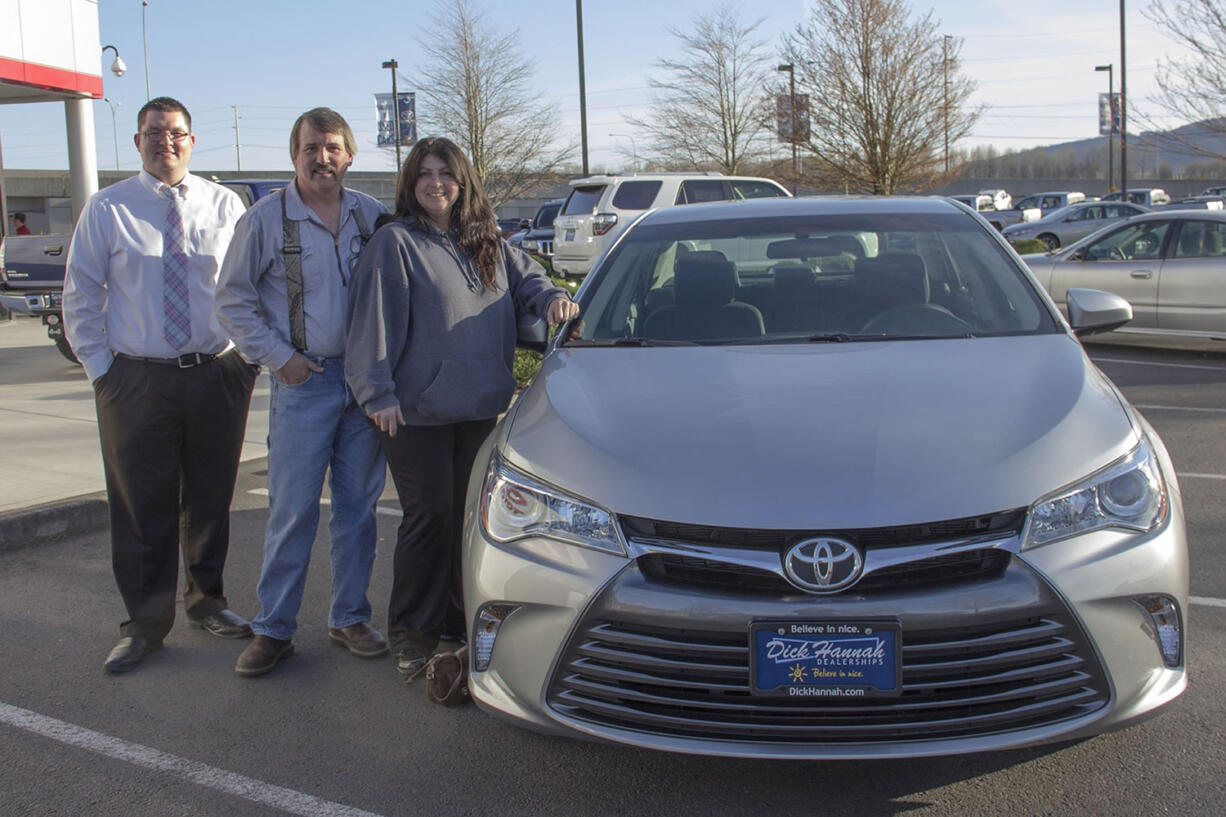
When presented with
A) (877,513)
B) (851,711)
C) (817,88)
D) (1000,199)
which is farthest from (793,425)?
(1000,199)

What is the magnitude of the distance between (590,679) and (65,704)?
198 centimetres

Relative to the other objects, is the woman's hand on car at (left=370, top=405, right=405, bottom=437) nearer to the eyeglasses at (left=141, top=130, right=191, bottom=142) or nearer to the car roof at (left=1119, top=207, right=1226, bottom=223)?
the eyeglasses at (left=141, top=130, right=191, bottom=142)

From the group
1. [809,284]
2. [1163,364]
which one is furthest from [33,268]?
[1163,364]

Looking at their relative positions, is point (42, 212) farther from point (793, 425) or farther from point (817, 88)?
point (793, 425)

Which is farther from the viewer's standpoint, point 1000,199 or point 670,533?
point 1000,199

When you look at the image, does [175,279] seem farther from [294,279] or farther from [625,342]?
[625,342]

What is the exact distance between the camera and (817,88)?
75.3ft

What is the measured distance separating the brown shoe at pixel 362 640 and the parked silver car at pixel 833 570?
108 cm

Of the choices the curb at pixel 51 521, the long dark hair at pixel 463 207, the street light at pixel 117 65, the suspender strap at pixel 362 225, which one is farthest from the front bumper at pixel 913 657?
the street light at pixel 117 65

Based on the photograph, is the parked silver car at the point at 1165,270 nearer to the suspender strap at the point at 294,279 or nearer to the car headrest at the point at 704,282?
the car headrest at the point at 704,282

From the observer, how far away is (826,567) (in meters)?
2.51

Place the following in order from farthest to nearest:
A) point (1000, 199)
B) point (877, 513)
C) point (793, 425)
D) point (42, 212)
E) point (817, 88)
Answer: point (42, 212) → point (1000, 199) → point (817, 88) → point (793, 425) → point (877, 513)

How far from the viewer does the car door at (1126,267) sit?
1124 cm

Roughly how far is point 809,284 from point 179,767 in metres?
2.53
